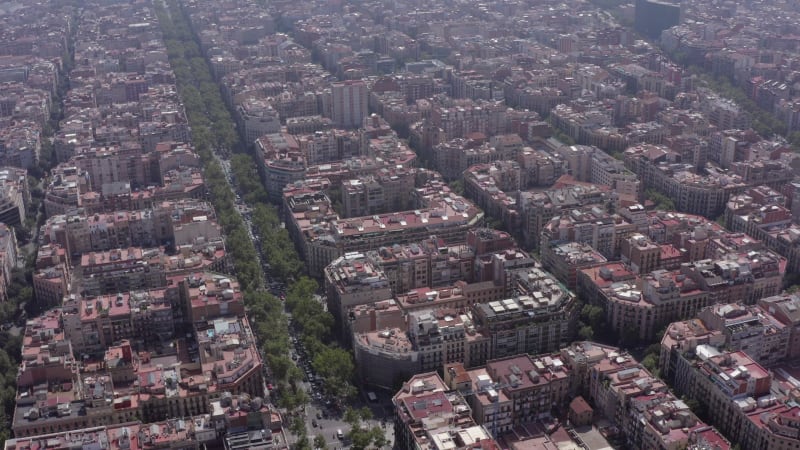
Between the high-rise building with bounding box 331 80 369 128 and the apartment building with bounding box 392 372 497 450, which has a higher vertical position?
the high-rise building with bounding box 331 80 369 128

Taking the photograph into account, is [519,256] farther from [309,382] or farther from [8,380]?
[8,380]

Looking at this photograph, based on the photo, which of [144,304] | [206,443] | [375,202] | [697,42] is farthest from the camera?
[697,42]

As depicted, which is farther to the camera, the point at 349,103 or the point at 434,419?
the point at 349,103

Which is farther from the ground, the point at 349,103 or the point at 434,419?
the point at 349,103

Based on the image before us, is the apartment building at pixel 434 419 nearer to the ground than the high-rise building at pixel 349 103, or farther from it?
nearer to the ground

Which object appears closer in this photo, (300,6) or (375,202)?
(375,202)

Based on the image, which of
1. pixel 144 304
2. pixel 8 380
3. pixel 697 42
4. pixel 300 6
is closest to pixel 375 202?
pixel 144 304

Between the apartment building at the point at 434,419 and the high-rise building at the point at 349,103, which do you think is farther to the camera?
the high-rise building at the point at 349,103

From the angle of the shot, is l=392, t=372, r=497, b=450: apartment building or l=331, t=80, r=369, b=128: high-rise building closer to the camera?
l=392, t=372, r=497, b=450: apartment building
